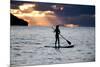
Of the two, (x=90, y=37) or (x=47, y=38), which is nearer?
(x=47, y=38)

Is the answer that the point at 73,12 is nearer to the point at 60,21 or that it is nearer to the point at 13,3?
the point at 60,21

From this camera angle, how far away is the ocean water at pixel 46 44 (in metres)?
2.51

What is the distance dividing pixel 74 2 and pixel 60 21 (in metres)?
0.34

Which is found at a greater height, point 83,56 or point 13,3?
point 13,3

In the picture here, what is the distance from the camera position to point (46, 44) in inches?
104

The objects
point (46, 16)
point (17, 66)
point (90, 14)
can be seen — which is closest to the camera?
point (17, 66)

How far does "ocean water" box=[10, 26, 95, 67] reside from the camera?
2.51 m

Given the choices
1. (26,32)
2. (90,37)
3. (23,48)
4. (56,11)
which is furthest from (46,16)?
(90,37)

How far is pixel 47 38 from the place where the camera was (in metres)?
2.65

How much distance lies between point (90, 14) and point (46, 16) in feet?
2.18

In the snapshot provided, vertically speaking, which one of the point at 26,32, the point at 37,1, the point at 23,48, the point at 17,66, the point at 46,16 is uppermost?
the point at 37,1

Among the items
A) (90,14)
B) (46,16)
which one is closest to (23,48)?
(46,16)

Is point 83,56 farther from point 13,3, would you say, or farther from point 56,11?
point 13,3

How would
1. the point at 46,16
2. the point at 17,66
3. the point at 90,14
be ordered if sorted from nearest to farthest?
the point at 17,66 < the point at 46,16 < the point at 90,14
